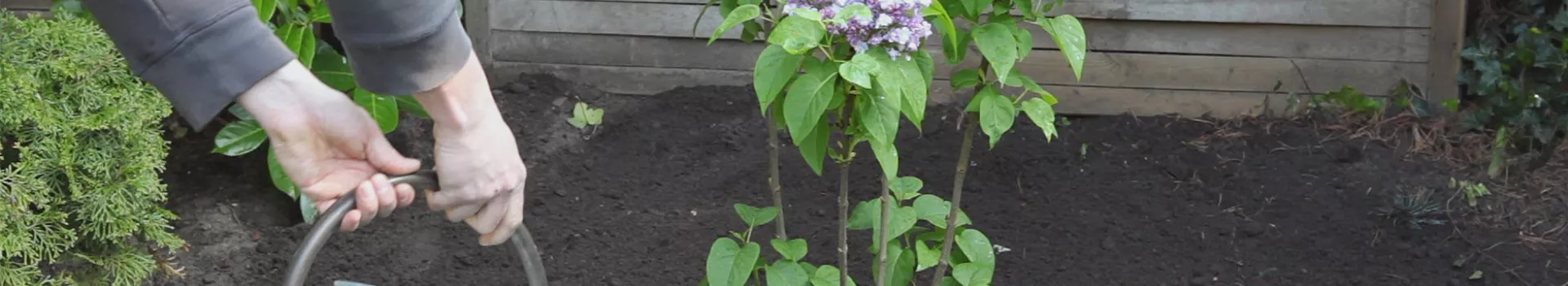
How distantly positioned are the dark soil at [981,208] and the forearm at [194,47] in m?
1.96

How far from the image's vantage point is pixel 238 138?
2.92m

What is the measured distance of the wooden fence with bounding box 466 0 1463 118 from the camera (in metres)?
3.70

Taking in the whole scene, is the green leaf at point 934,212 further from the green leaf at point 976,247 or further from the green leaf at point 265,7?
the green leaf at point 265,7

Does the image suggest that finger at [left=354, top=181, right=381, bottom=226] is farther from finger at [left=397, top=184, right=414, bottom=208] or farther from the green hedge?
the green hedge

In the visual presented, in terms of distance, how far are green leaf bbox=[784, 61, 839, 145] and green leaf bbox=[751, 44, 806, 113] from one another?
0.05 feet

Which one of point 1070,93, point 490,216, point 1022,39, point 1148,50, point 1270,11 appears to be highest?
point 490,216

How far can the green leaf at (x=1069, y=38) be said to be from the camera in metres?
1.77

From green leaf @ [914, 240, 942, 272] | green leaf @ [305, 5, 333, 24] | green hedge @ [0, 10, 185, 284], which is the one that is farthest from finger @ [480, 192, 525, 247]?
green leaf @ [305, 5, 333, 24]

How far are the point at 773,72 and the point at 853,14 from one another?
179 millimetres

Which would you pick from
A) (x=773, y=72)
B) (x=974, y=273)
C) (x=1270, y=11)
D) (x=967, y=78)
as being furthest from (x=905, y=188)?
(x=1270, y=11)

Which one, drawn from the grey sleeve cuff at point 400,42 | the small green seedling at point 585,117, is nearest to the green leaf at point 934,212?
the grey sleeve cuff at point 400,42

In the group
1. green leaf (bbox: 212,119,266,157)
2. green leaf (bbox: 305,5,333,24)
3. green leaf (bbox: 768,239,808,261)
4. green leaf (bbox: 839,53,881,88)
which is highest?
green leaf (bbox: 839,53,881,88)

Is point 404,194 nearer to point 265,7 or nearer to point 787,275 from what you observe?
point 787,275

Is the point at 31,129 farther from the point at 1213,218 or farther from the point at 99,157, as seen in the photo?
the point at 1213,218
